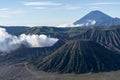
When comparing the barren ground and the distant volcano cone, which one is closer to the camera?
the barren ground

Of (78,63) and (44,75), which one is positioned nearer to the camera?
(44,75)

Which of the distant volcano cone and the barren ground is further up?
the distant volcano cone

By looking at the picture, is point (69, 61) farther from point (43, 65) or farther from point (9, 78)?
point (9, 78)

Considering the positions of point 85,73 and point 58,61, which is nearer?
point 85,73

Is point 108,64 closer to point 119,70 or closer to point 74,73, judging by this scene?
point 119,70

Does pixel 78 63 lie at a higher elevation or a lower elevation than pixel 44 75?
higher

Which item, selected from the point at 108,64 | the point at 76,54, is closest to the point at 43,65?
the point at 76,54

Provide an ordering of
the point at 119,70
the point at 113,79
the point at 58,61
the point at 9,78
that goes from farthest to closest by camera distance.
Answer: the point at 58,61
the point at 119,70
the point at 9,78
the point at 113,79

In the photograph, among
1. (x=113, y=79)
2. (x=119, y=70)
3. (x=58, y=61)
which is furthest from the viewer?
(x=58, y=61)

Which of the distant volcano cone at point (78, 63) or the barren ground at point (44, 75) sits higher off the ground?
the distant volcano cone at point (78, 63)

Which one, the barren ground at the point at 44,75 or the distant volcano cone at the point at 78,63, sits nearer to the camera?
the barren ground at the point at 44,75
